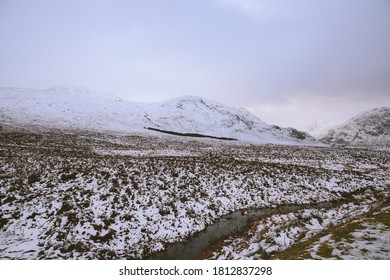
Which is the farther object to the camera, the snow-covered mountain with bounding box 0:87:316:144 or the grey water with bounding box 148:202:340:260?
the snow-covered mountain with bounding box 0:87:316:144

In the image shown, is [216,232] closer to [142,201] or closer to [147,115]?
[142,201]

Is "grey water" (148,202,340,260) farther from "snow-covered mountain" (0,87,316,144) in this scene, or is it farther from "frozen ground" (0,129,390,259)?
"snow-covered mountain" (0,87,316,144)

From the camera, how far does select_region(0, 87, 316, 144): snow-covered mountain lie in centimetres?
7638

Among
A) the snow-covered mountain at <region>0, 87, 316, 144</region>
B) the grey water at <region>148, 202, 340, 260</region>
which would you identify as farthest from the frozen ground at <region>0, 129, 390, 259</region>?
the snow-covered mountain at <region>0, 87, 316, 144</region>

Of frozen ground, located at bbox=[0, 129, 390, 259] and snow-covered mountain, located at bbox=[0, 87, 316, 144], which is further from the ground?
snow-covered mountain, located at bbox=[0, 87, 316, 144]

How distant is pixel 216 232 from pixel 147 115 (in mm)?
96439

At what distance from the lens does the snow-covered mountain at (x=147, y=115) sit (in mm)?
76375

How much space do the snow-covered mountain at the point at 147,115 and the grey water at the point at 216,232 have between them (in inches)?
2286

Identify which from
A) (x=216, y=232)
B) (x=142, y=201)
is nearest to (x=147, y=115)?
(x=142, y=201)

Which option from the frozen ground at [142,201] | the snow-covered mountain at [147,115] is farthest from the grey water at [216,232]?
the snow-covered mountain at [147,115]

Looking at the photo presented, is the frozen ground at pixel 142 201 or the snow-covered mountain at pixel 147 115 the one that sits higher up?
the snow-covered mountain at pixel 147 115

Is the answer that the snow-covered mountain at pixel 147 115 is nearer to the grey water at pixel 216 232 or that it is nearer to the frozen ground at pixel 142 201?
the frozen ground at pixel 142 201

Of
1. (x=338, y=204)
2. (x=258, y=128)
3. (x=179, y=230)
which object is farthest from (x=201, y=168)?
(x=258, y=128)

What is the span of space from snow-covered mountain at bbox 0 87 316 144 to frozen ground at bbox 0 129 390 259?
51712 mm
